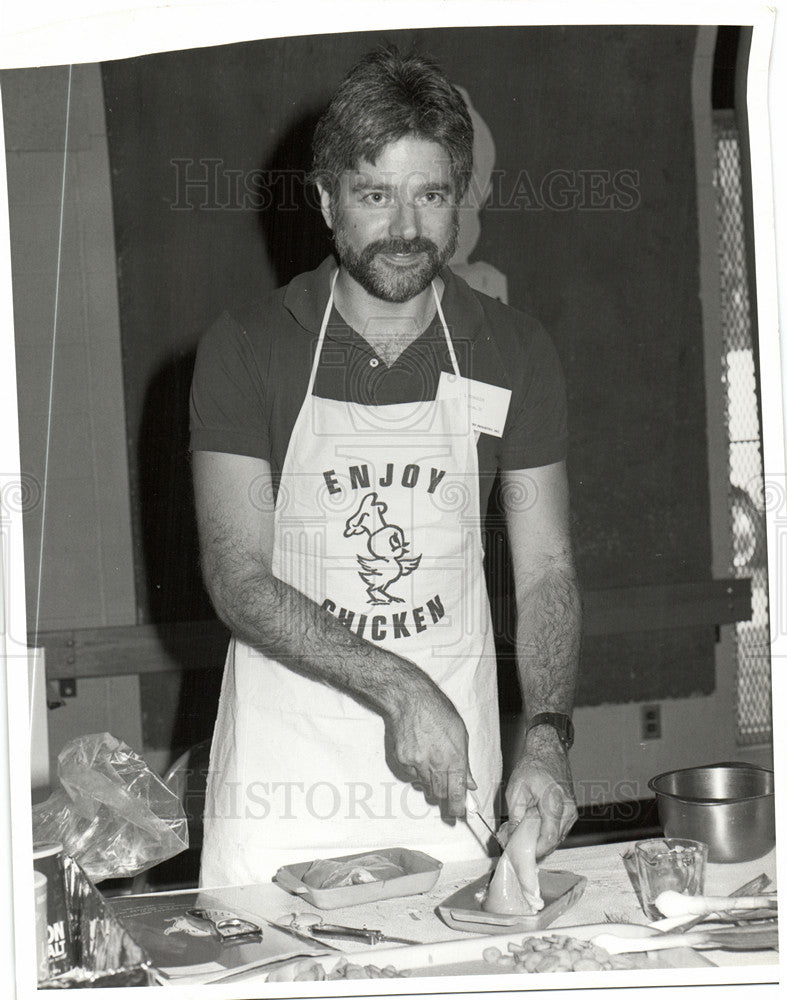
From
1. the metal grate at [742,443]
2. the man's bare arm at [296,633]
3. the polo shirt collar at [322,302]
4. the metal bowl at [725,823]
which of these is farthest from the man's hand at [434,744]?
the polo shirt collar at [322,302]

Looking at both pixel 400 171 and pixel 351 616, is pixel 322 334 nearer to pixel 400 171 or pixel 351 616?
pixel 400 171

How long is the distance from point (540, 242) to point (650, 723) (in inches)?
38.5

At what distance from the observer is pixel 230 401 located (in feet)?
4.65

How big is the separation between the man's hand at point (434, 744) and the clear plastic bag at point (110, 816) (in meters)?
0.29

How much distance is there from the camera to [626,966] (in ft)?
3.36

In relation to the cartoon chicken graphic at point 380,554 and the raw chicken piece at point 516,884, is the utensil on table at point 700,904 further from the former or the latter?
the cartoon chicken graphic at point 380,554

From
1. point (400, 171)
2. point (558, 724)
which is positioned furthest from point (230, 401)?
point (558, 724)

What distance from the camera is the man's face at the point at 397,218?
1.31 metres

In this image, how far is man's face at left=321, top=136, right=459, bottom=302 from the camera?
1.31 m

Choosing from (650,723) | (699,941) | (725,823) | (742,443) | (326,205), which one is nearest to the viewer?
(699,941)

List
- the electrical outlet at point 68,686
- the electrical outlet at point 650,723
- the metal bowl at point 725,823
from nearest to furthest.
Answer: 1. the metal bowl at point 725,823
2. the electrical outlet at point 68,686
3. the electrical outlet at point 650,723

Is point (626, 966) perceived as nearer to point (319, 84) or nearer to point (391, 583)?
point (391, 583)

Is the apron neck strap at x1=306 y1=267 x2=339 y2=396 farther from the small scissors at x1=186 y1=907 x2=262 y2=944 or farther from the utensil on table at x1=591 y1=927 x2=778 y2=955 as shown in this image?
the utensil on table at x1=591 y1=927 x2=778 y2=955

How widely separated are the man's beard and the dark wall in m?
0.08
